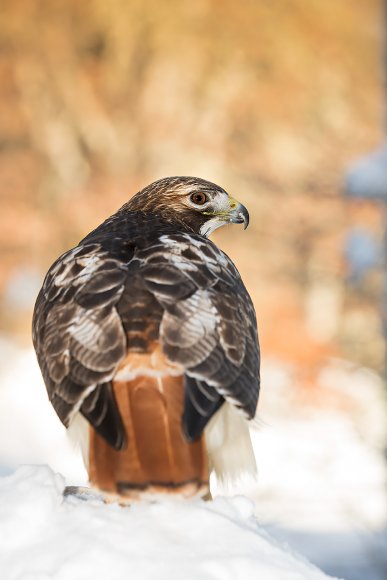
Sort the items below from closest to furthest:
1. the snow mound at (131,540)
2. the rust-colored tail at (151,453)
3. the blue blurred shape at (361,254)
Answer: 1. the snow mound at (131,540)
2. the rust-colored tail at (151,453)
3. the blue blurred shape at (361,254)

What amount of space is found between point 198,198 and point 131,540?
3.27 metres

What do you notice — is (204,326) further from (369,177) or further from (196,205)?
(369,177)

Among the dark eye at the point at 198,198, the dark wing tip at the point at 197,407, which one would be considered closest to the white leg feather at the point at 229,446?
the dark wing tip at the point at 197,407

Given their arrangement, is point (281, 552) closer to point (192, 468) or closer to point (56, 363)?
point (192, 468)

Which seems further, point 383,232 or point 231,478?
point 383,232

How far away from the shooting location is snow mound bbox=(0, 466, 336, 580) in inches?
136

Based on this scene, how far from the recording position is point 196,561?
3525mm

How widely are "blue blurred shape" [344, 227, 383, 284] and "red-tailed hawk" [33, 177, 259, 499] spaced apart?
1621 cm

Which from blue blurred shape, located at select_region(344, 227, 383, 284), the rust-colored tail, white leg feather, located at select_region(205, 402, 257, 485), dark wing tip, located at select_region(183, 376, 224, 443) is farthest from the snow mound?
blue blurred shape, located at select_region(344, 227, 383, 284)

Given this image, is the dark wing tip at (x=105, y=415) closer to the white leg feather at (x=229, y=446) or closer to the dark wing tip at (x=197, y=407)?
the dark wing tip at (x=197, y=407)

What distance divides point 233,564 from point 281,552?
1.22 ft

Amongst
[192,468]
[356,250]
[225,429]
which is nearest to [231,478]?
[225,429]

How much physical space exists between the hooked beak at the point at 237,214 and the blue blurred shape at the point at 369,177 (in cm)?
1591

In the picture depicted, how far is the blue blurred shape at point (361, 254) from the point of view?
21250mm
